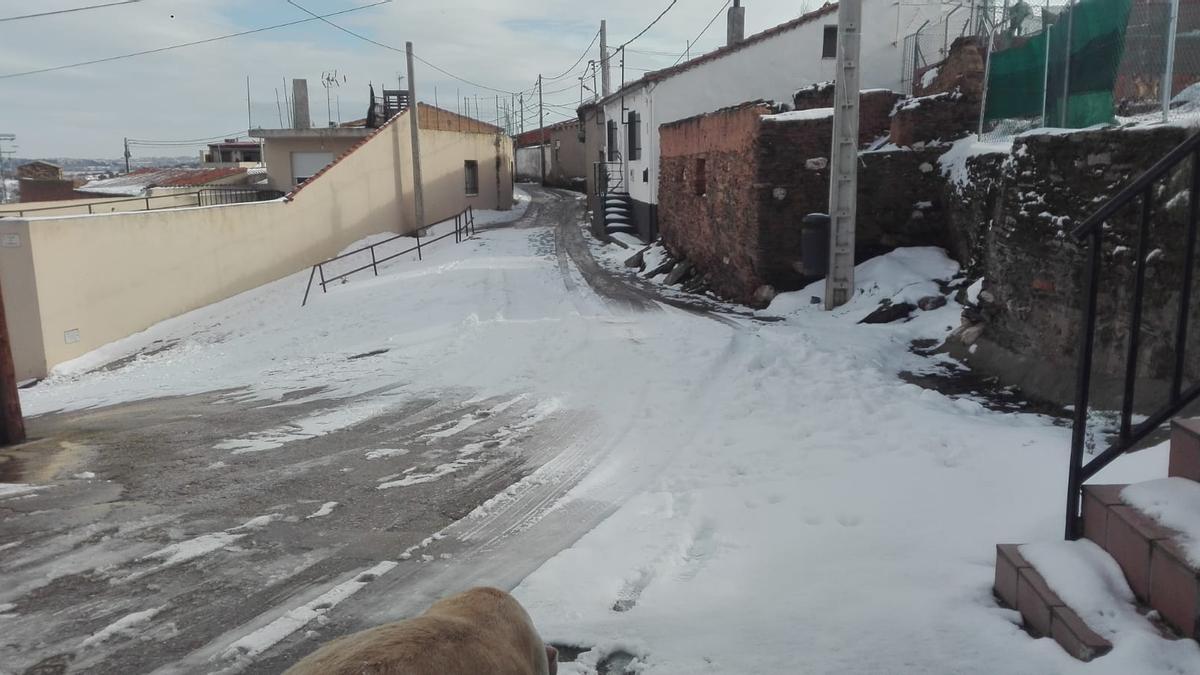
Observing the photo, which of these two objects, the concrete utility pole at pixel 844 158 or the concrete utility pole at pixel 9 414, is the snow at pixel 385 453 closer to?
the concrete utility pole at pixel 9 414

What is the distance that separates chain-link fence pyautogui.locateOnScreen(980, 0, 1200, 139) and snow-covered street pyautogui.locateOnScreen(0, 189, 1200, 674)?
2502 mm

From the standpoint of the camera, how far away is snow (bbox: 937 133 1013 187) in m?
10.2

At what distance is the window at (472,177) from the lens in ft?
105

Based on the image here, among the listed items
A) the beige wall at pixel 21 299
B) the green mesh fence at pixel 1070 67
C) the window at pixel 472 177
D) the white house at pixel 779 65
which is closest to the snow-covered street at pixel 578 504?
→ the green mesh fence at pixel 1070 67

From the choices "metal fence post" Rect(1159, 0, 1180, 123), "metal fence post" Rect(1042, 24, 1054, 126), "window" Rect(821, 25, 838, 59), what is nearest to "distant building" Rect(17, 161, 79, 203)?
"window" Rect(821, 25, 838, 59)

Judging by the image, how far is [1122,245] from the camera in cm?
659

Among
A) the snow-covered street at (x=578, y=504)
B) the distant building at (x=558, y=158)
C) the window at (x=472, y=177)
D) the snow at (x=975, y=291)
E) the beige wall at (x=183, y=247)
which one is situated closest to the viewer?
the snow-covered street at (x=578, y=504)

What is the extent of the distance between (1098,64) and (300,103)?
31169mm

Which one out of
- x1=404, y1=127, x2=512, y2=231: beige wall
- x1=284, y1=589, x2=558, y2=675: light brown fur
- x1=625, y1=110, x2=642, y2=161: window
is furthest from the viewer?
x1=404, y1=127, x2=512, y2=231: beige wall

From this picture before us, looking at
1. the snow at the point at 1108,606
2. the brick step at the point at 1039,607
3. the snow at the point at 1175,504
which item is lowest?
the brick step at the point at 1039,607

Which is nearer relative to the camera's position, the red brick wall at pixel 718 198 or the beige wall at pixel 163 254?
the red brick wall at pixel 718 198

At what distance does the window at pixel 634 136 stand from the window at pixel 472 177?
27.4ft

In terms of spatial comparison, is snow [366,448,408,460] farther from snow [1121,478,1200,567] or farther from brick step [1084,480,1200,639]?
snow [1121,478,1200,567]

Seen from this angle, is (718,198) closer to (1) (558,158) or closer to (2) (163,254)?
(2) (163,254)
